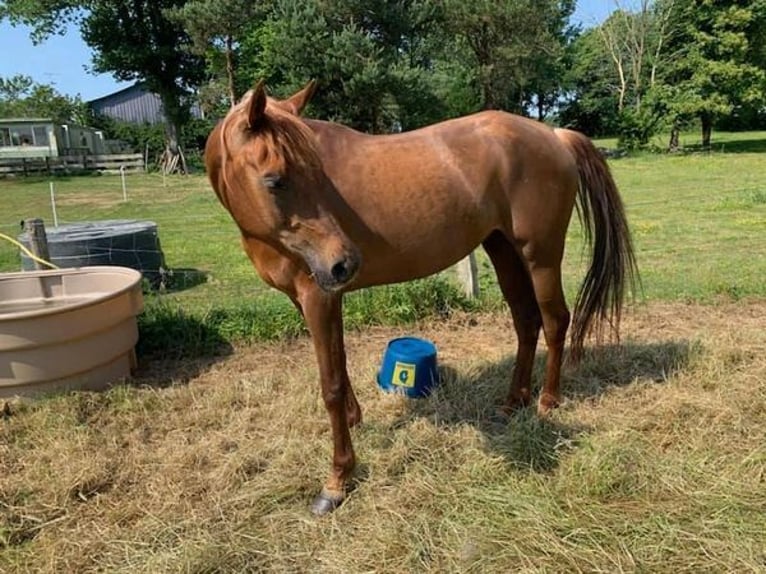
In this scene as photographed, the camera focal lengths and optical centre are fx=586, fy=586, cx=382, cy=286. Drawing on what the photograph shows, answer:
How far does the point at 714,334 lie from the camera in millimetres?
3566

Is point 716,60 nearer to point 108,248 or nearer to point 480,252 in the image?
point 480,252

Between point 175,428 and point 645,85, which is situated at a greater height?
point 645,85

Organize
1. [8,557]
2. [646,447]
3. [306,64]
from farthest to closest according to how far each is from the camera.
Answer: [306,64]
[646,447]
[8,557]

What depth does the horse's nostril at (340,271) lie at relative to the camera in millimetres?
1735

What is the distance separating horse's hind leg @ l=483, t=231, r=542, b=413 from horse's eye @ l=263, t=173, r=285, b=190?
4.69 ft

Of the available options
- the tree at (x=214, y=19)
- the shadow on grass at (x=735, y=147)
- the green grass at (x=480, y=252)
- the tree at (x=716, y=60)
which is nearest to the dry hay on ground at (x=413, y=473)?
the green grass at (x=480, y=252)

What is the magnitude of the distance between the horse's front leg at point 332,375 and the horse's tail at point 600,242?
1.44m

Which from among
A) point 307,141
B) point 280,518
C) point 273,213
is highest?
point 307,141

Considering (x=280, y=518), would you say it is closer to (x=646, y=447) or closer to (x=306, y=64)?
(x=646, y=447)

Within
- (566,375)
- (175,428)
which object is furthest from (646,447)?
(175,428)

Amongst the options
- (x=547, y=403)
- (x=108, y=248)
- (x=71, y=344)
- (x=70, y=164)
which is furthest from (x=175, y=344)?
(x=70, y=164)

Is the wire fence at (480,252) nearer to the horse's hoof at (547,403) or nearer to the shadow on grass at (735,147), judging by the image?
the horse's hoof at (547,403)

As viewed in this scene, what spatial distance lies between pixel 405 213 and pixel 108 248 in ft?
11.5

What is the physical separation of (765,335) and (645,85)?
24.4m
